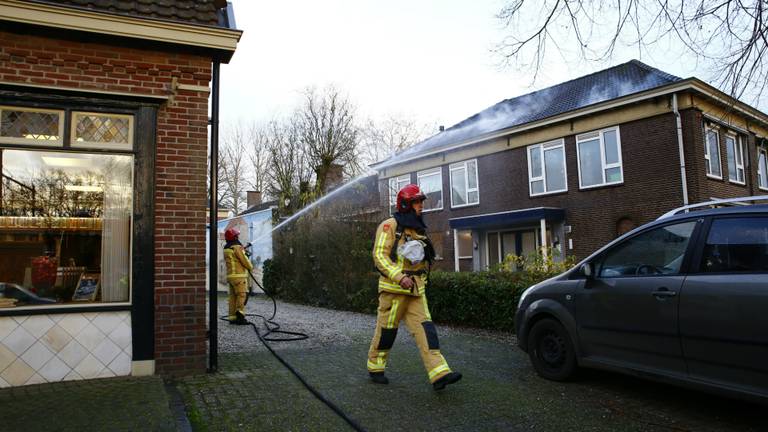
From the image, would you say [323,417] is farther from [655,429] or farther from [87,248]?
[87,248]

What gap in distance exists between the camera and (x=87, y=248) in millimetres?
5812

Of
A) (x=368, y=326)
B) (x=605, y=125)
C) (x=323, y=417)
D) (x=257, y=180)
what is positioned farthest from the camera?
(x=257, y=180)

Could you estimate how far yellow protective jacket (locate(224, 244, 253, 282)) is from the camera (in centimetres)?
1045

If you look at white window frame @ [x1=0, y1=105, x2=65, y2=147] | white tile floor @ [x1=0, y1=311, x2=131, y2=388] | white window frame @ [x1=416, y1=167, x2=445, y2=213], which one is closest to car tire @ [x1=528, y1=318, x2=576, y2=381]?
white tile floor @ [x1=0, y1=311, x2=131, y2=388]

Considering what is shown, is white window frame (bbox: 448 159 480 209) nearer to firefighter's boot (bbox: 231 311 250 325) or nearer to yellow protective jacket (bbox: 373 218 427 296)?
firefighter's boot (bbox: 231 311 250 325)

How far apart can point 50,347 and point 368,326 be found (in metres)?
5.73

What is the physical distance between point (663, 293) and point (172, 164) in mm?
4942

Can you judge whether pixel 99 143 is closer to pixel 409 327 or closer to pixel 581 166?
pixel 409 327

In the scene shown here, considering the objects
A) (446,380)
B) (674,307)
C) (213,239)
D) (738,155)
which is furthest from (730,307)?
(738,155)

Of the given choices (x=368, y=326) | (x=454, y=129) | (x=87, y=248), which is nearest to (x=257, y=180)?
(x=454, y=129)

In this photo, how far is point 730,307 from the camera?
3.88m

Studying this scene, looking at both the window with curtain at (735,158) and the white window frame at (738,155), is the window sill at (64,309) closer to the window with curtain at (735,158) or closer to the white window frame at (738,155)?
the window with curtain at (735,158)

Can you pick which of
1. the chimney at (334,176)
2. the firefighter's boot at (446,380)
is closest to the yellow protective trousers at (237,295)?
the firefighter's boot at (446,380)

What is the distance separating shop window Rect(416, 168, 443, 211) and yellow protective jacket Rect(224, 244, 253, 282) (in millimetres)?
14329
